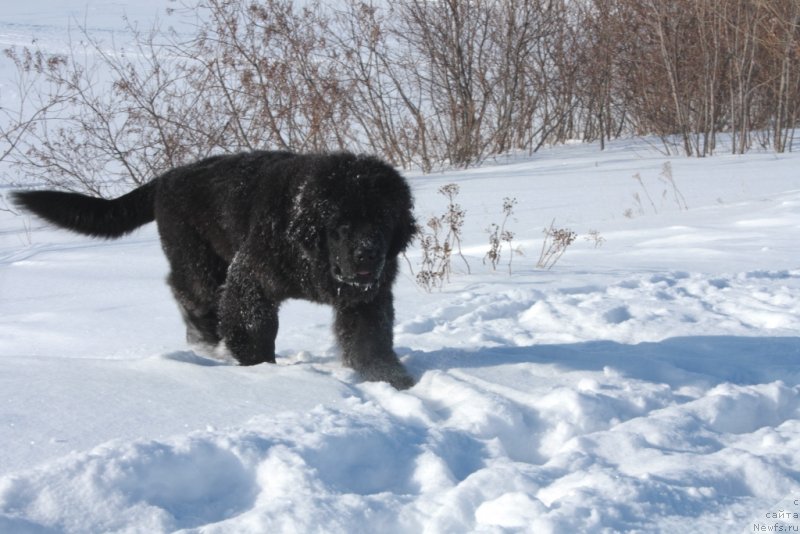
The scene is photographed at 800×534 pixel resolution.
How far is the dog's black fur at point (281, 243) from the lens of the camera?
3.43m

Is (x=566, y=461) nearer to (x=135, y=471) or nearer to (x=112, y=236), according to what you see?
(x=135, y=471)

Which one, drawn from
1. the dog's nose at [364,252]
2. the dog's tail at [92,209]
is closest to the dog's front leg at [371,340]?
the dog's nose at [364,252]

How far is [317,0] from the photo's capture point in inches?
464

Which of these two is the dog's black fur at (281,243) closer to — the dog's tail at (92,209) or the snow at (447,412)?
the dog's tail at (92,209)

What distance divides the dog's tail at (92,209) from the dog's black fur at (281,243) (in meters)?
0.02

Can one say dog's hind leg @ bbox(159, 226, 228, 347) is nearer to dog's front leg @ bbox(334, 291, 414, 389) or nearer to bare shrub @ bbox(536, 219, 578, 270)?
dog's front leg @ bbox(334, 291, 414, 389)

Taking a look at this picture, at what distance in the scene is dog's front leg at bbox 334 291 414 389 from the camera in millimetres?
3424

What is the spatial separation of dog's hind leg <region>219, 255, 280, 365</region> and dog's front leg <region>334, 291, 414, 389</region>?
1.12ft

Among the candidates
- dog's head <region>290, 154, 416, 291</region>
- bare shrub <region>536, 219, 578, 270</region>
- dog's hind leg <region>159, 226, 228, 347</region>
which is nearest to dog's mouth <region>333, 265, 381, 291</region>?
dog's head <region>290, 154, 416, 291</region>

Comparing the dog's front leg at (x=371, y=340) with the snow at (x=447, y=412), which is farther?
the dog's front leg at (x=371, y=340)

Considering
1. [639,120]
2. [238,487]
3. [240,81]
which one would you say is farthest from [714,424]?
[639,120]

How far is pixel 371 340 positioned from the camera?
353 centimetres

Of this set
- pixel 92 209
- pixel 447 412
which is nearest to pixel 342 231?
pixel 447 412

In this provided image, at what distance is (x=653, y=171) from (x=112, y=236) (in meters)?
7.52
